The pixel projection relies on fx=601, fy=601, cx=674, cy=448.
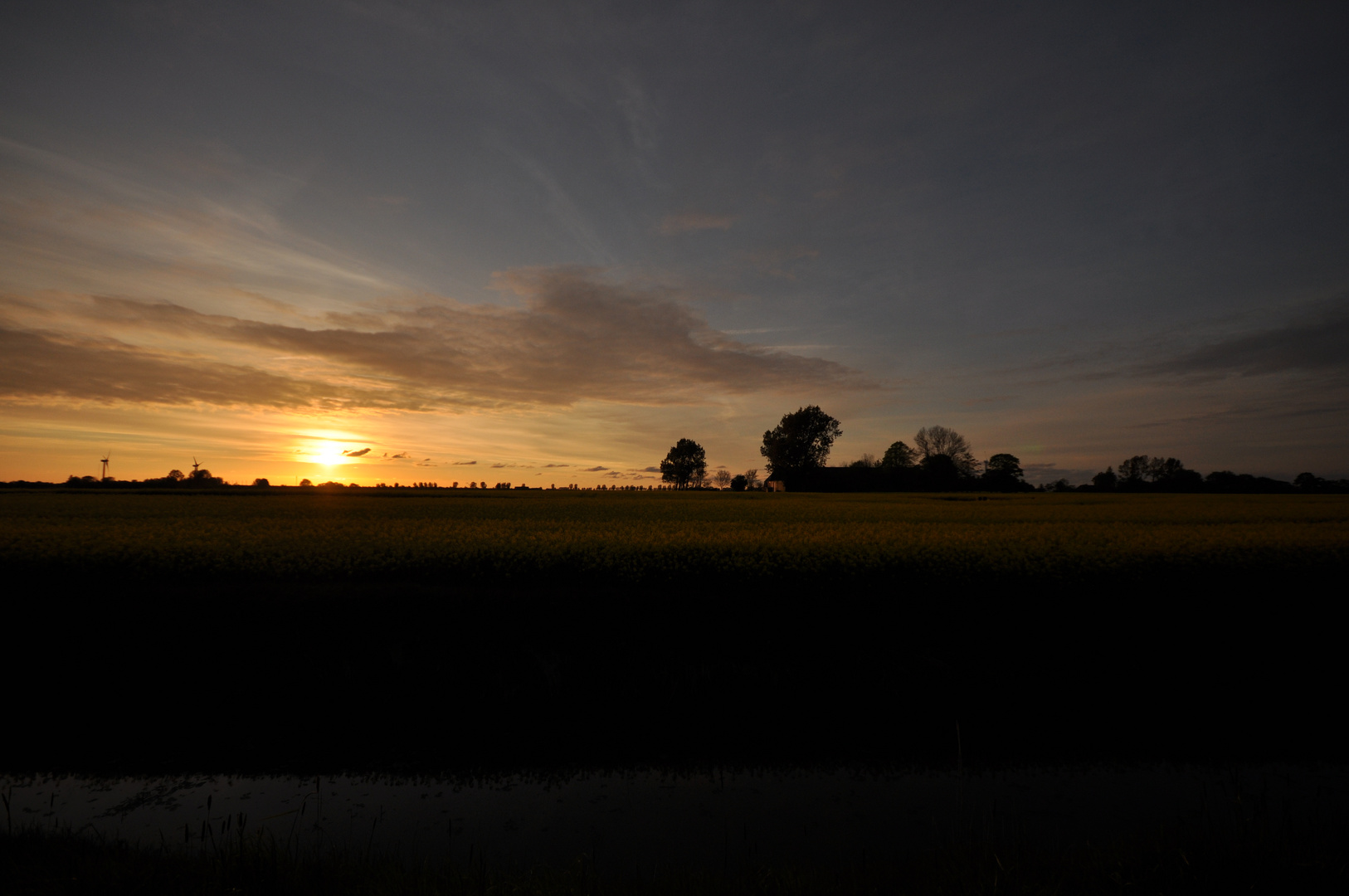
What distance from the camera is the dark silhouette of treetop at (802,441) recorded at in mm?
113000

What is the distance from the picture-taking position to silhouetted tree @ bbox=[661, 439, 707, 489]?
14175cm

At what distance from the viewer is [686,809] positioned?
266 inches

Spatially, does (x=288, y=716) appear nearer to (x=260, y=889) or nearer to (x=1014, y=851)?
(x=260, y=889)

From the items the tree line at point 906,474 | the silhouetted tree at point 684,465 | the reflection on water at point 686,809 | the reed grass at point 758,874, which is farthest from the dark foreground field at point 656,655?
the silhouetted tree at point 684,465

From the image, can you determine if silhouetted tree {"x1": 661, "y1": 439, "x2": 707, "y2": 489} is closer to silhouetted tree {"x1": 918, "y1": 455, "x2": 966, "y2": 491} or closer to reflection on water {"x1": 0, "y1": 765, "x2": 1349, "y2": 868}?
silhouetted tree {"x1": 918, "y1": 455, "x2": 966, "y2": 491}

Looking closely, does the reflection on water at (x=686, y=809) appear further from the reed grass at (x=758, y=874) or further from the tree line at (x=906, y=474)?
the tree line at (x=906, y=474)

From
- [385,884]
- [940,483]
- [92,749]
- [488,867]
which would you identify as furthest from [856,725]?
[940,483]

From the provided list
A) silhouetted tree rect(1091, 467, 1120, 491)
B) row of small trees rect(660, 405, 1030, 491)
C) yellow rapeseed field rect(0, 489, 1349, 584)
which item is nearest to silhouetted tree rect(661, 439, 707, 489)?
row of small trees rect(660, 405, 1030, 491)

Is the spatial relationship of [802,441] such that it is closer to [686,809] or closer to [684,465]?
[684,465]

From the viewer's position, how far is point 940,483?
86.6m

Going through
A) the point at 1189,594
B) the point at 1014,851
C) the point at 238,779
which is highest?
the point at 1189,594

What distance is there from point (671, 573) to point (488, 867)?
21.1ft

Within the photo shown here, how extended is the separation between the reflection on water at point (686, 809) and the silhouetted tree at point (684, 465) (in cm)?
13262

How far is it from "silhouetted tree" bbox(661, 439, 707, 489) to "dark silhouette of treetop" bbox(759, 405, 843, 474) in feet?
99.4
